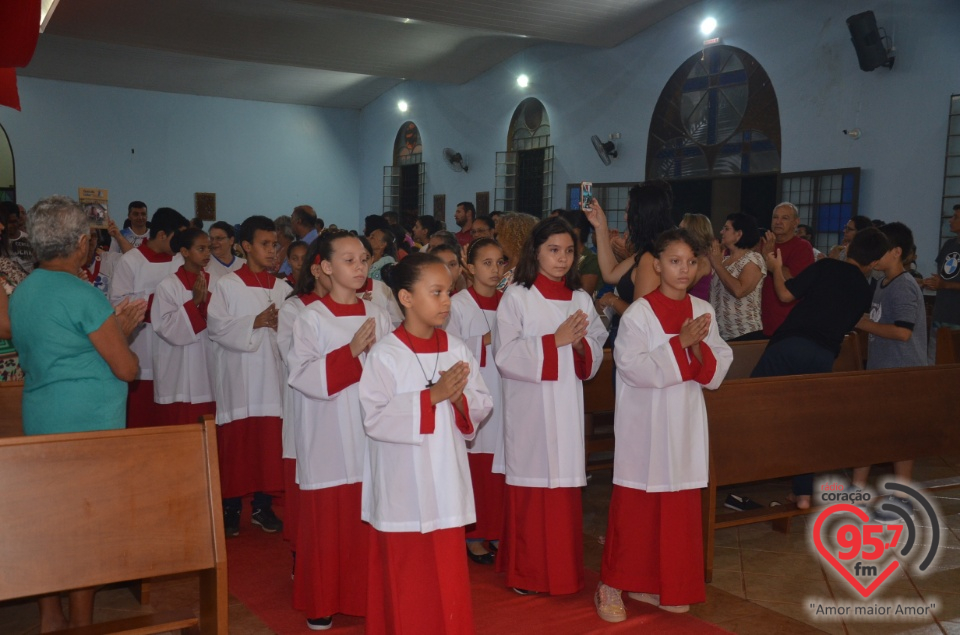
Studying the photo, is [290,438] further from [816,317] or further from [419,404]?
[816,317]

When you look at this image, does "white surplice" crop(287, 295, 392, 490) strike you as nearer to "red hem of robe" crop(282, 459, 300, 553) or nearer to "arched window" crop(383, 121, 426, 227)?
"red hem of robe" crop(282, 459, 300, 553)

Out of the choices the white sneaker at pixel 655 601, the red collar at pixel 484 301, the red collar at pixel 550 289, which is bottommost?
the white sneaker at pixel 655 601

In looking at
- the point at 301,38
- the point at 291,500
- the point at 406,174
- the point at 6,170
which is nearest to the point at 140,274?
the point at 291,500

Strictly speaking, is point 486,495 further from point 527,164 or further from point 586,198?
point 527,164

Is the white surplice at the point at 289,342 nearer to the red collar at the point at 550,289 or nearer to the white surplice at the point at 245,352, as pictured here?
the white surplice at the point at 245,352

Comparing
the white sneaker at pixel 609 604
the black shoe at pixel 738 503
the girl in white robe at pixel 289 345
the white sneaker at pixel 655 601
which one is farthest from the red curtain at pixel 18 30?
the black shoe at pixel 738 503

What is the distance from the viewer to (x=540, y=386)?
3.77 m

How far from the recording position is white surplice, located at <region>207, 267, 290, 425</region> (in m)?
4.54

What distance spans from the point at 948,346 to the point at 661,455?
345 centimetres

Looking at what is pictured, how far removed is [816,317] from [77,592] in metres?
3.78

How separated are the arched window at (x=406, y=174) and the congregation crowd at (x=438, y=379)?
13207 millimetres

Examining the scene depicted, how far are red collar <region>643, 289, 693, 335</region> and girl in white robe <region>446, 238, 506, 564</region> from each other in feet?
3.09

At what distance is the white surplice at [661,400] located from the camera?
350 centimetres

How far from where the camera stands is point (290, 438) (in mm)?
3920
